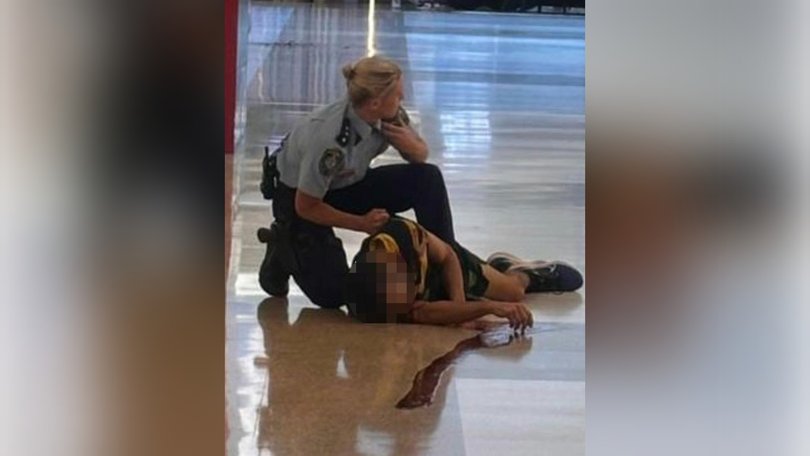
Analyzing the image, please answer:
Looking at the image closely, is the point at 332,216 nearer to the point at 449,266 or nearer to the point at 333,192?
the point at 333,192

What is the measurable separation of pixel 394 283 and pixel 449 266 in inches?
3.3

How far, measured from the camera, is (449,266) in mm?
1143

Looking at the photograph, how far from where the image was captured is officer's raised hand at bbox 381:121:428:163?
1.25m

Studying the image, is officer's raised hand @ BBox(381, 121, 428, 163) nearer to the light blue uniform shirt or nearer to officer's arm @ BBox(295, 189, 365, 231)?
the light blue uniform shirt

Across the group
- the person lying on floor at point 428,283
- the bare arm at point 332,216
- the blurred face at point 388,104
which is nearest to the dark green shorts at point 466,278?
the person lying on floor at point 428,283

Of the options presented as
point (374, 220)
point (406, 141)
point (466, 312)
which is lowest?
point (466, 312)

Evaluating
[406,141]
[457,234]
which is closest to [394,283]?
[457,234]

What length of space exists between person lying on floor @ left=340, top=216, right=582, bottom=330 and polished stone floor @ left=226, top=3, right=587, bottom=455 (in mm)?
23

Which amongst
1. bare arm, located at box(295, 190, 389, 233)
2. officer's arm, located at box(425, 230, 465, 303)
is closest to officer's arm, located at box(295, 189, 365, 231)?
bare arm, located at box(295, 190, 389, 233)

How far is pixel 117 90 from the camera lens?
0.43 m

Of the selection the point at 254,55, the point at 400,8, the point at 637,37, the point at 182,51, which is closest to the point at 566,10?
the point at 400,8

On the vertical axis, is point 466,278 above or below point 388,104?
below

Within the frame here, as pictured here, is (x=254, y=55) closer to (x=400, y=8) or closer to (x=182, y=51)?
(x=400, y=8)

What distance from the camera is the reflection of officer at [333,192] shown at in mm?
1138
